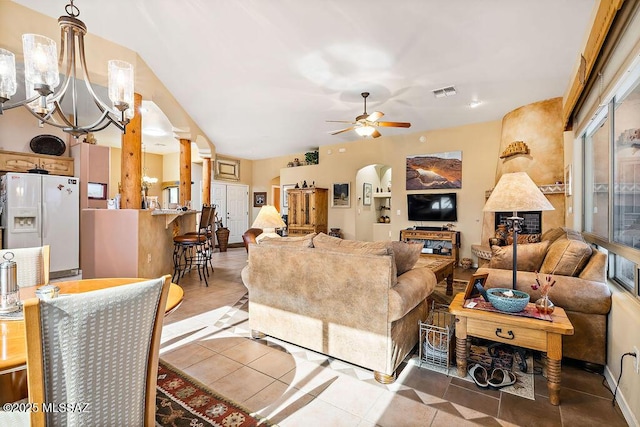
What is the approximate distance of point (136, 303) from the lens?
0.98 meters

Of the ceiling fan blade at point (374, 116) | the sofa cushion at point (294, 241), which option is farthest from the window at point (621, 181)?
the ceiling fan blade at point (374, 116)

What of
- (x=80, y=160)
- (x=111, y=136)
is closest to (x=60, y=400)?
(x=80, y=160)

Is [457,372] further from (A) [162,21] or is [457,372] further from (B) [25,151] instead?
(B) [25,151]

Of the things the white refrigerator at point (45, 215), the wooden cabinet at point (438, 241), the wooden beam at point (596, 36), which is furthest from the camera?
the wooden cabinet at point (438, 241)

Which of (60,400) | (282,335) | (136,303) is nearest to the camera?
(60,400)

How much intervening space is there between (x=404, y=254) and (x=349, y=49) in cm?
253

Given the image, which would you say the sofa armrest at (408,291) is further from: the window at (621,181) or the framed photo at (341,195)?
the framed photo at (341,195)

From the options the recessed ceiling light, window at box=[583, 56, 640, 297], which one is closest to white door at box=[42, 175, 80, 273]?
the recessed ceiling light

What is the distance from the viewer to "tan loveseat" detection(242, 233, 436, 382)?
208 centimetres

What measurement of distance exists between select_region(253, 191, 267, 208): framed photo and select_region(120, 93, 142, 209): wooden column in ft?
21.7

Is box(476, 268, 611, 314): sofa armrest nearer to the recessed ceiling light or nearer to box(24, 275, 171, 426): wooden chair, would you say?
box(24, 275, 171, 426): wooden chair

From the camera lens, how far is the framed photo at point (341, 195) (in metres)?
8.04

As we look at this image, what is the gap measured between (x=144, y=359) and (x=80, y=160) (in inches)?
250

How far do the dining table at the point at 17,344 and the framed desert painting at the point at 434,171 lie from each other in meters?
6.13
